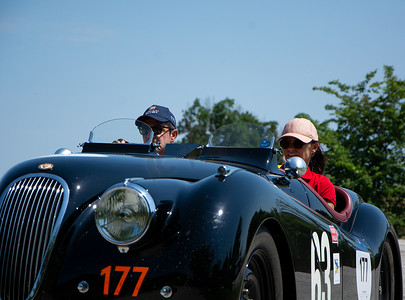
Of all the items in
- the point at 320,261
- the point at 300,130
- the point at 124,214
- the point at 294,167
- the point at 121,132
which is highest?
the point at 300,130

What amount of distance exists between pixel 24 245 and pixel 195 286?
37.9 inches

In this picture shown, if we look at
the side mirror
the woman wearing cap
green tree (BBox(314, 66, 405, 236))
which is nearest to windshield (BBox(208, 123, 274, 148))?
the side mirror

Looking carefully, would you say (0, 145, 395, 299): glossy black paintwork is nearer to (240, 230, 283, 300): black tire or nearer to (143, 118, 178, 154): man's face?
(240, 230, 283, 300): black tire

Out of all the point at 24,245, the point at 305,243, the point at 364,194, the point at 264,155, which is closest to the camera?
the point at 24,245

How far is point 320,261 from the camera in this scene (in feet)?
12.4

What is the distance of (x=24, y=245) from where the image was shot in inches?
118

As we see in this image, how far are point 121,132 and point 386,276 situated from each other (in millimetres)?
2976

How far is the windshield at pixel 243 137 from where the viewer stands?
14.3 feet

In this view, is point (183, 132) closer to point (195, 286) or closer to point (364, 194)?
point (364, 194)

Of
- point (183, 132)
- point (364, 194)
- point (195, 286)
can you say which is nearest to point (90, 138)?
point (195, 286)

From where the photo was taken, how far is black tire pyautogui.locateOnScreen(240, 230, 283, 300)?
9.84 feet

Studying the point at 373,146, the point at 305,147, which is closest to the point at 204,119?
the point at 373,146

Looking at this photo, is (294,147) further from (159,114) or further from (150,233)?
(150,233)

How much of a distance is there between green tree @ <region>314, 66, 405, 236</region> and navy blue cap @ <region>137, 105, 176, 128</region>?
16.7 m
